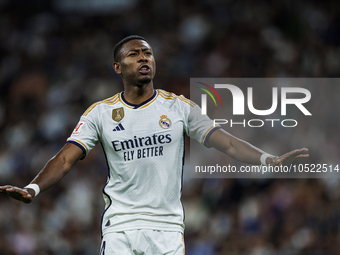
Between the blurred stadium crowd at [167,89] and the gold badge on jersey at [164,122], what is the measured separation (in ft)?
13.7

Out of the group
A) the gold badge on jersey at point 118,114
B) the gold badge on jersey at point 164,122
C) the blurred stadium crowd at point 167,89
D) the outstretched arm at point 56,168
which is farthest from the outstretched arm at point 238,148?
the blurred stadium crowd at point 167,89

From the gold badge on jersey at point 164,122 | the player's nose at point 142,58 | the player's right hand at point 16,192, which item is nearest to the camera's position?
the player's right hand at point 16,192

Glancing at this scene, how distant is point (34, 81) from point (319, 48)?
250 inches

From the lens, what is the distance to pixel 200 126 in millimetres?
4203

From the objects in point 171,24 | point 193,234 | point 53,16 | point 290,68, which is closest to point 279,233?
point 193,234

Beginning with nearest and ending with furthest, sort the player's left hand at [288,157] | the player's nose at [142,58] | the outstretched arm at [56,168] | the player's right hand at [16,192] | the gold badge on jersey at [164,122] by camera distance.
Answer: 1. the player's right hand at [16,192]
2. the player's left hand at [288,157]
3. the outstretched arm at [56,168]
4. the gold badge on jersey at [164,122]
5. the player's nose at [142,58]

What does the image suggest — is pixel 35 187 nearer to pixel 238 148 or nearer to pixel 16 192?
pixel 16 192

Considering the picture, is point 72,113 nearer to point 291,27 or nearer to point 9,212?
point 9,212

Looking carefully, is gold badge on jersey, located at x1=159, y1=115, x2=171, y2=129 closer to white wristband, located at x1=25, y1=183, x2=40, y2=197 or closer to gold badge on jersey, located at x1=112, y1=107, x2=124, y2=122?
gold badge on jersey, located at x1=112, y1=107, x2=124, y2=122

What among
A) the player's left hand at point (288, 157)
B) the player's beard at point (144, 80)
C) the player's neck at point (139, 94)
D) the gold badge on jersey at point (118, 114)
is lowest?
the player's left hand at point (288, 157)

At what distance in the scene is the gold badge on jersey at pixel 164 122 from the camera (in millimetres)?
4086

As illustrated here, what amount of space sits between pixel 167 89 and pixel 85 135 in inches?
232

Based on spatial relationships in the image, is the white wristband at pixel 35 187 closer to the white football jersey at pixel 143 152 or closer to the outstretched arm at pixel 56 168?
the outstretched arm at pixel 56 168

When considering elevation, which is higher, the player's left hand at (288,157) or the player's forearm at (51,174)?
the player's left hand at (288,157)
